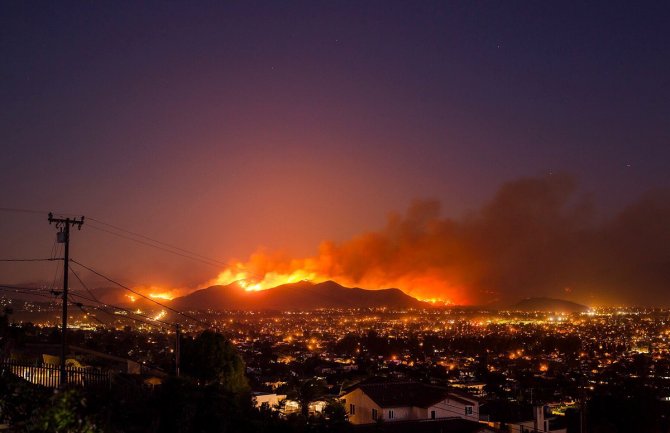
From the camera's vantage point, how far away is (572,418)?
36000 mm

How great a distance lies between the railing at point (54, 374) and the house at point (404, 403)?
52.1 ft

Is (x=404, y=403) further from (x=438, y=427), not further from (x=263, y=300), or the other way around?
(x=263, y=300)

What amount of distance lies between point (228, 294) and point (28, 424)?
160785 mm

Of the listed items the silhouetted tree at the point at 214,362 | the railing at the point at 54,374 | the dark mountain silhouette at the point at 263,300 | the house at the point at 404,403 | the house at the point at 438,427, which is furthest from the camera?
the dark mountain silhouette at the point at 263,300

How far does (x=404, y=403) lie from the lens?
2948 cm

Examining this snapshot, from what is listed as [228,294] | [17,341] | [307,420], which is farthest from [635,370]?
[228,294]

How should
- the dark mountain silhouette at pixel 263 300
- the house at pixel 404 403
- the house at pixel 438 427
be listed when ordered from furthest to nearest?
1. the dark mountain silhouette at pixel 263 300
2. the house at pixel 404 403
3. the house at pixel 438 427

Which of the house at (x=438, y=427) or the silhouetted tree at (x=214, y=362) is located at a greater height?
the silhouetted tree at (x=214, y=362)

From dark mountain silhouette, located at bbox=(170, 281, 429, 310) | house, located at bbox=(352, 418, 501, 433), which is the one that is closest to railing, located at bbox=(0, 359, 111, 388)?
house, located at bbox=(352, 418, 501, 433)

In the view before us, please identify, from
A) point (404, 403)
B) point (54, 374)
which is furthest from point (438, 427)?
point (54, 374)

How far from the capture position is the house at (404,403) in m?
29.1

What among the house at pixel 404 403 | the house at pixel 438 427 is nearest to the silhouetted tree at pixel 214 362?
the house at pixel 404 403

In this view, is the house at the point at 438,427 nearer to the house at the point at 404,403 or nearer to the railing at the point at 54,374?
the house at the point at 404,403

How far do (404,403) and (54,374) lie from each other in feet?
58.7
